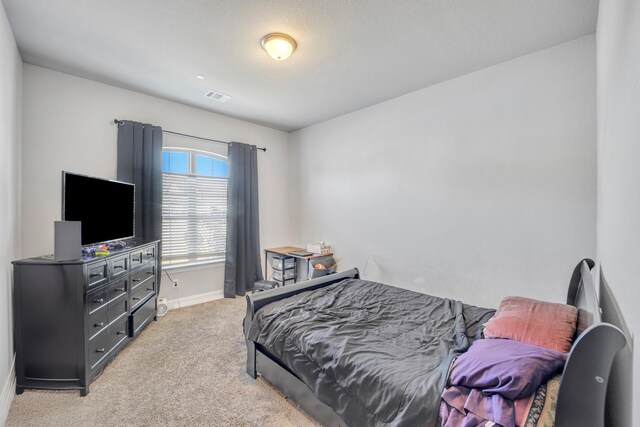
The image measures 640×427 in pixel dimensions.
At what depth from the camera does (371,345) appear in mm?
1682

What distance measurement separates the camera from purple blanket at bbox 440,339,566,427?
1031 millimetres

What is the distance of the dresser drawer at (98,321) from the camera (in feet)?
6.92

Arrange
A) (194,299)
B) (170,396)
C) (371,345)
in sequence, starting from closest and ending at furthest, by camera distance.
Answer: (371,345) < (170,396) < (194,299)

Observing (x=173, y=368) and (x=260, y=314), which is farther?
(x=173, y=368)

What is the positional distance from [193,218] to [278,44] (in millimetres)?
2663

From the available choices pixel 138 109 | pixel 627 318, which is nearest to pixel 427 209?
pixel 627 318

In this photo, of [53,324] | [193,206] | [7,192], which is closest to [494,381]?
[53,324]

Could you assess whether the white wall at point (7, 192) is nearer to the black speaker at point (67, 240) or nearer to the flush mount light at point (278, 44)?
the black speaker at point (67, 240)

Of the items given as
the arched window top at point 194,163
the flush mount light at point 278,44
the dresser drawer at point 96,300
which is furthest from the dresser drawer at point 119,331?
the flush mount light at point 278,44

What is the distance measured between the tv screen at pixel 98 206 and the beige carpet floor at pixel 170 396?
3.62 ft

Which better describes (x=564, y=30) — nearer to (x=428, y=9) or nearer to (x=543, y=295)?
(x=428, y=9)

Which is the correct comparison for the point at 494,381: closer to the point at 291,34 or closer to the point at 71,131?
the point at 291,34

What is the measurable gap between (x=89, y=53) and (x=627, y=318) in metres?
3.82

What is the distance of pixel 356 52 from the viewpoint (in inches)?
96.5
